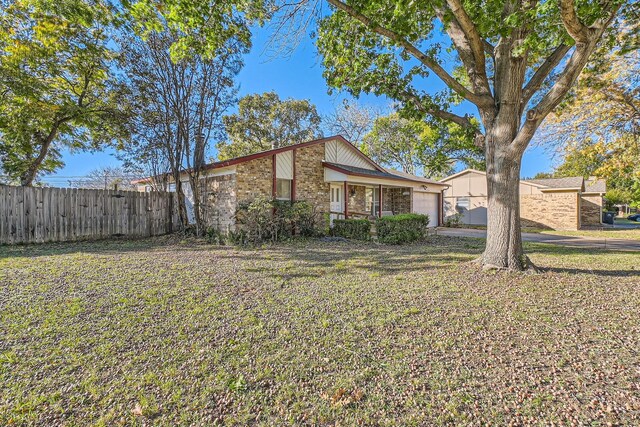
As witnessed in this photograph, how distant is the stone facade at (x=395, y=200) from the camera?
1766 cm

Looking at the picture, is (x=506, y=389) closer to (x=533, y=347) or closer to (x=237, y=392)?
(x=533, y=347)

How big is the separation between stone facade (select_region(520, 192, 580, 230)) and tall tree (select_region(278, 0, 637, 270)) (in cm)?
1315

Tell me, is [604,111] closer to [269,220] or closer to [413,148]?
[269,220]

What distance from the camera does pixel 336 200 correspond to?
47.1 ft

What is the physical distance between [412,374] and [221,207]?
9599mm

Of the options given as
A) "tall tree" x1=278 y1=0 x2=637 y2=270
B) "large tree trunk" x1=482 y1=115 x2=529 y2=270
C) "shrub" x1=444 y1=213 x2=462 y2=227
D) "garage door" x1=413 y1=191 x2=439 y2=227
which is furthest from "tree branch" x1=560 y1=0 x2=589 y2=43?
"shrub" x1=444 y1=213 x2=462 y2=227

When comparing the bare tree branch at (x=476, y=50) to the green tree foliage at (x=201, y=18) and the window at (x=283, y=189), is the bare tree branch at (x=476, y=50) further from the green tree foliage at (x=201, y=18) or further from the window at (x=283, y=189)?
the window at (x=283, y=189)

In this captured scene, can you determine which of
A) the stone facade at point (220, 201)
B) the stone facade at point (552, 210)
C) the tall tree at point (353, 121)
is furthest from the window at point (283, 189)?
the stone facade at point (552, 210)

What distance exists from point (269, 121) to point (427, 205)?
14.6 m

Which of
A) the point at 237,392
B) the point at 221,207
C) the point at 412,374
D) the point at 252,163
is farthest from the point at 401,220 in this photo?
the point at 237,392

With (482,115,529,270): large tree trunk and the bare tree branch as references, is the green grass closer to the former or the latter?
(482,115,529,270): large tree trunk

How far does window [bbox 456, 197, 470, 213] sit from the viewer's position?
2112 cm

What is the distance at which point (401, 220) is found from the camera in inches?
408

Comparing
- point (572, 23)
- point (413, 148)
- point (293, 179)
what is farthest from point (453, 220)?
point (572, 23)
